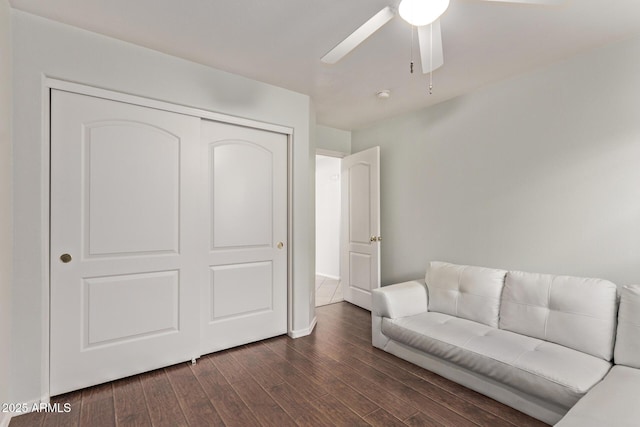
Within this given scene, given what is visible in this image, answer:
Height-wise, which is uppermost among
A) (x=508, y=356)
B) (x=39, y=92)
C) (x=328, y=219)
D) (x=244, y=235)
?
(x=39, y=92)

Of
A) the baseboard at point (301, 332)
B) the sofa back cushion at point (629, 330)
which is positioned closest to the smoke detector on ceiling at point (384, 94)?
the sofa back cushion at point (629, 330)

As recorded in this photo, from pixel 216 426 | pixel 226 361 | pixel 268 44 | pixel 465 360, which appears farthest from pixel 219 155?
pixel 465 360

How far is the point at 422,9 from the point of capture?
125 centimetres

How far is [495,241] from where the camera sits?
2.87 meters

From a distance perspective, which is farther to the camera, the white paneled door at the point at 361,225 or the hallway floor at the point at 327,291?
the hallway floor at the point at 327,291

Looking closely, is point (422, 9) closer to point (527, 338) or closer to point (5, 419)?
point (527, 338)

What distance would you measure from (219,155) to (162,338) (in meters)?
1.56

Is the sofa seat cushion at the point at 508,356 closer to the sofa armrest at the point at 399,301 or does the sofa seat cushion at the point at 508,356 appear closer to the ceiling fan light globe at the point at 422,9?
the sofa armrest at the point at 399,301

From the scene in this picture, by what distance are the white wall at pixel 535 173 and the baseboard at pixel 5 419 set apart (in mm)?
3468

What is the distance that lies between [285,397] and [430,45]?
226cm

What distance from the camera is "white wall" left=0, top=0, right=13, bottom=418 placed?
5.61ft

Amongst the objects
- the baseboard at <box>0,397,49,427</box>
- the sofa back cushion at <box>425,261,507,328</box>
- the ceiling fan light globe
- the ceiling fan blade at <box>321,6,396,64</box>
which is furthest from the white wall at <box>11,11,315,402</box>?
the sofa back cushion at <box>425,261,507,328</box>

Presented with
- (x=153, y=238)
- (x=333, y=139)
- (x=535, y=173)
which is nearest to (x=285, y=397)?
(x=153, y=238)

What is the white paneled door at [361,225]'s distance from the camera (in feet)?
12.5
